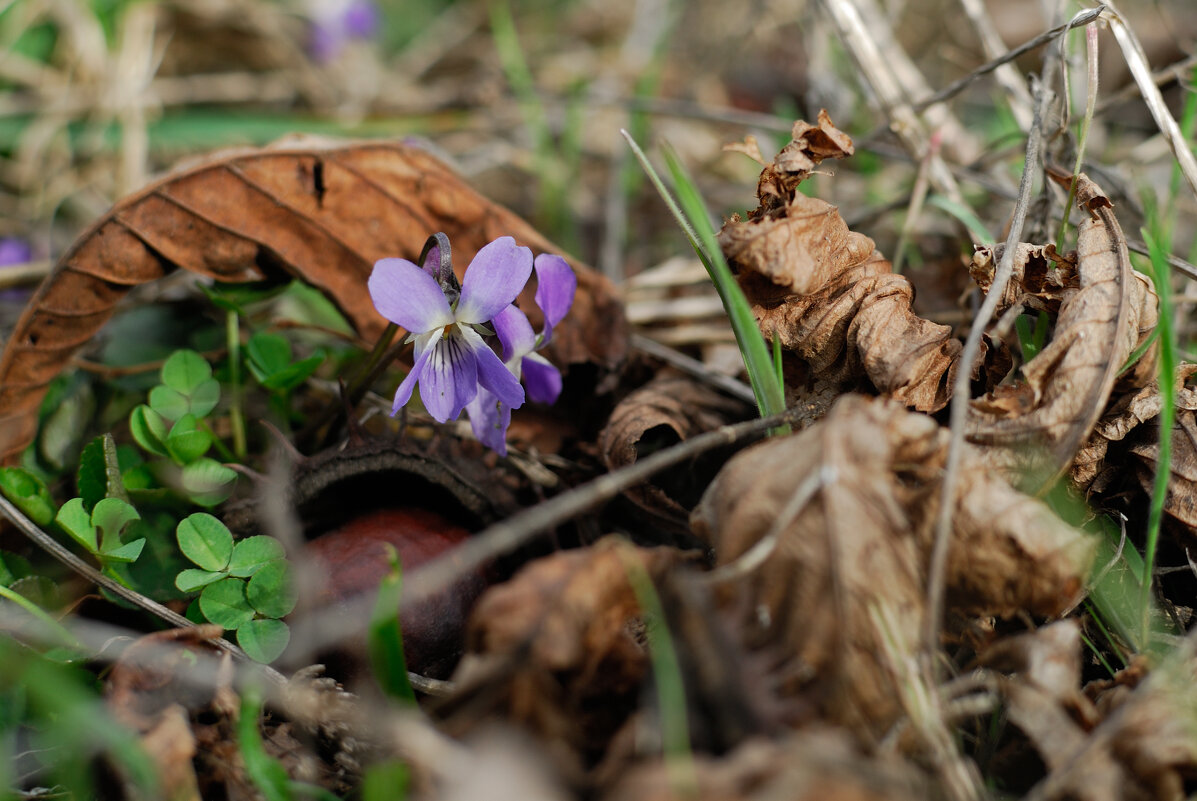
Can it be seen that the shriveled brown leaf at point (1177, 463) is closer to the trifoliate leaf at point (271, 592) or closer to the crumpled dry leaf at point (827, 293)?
the crumpled dry leaf at point (827, 293)

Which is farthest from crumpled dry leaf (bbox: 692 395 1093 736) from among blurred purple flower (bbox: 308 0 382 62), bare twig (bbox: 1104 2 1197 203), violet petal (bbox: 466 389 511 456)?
blurred purple flower (bbox: 308 0 382 62)

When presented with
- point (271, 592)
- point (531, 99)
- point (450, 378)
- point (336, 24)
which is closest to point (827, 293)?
point (450, 378)

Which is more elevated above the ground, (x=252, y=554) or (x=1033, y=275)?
(x=252, y=554)

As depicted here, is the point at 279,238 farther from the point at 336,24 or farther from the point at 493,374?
the point at 336,24

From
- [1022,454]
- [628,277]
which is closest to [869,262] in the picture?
[1022,454]

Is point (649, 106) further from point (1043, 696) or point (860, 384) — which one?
point (1043, 696)

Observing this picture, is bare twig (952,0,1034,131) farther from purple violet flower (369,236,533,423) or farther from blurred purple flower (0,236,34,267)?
blurred purple flower (0,236,34,267)
